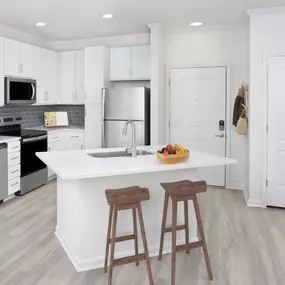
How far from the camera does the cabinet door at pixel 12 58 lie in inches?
182

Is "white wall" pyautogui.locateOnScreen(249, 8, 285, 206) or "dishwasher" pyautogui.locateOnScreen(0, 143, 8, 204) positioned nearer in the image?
"white wall" pyautogui.locateOnScreen(249, 8, 285, 206)

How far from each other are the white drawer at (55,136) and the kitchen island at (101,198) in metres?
2.50

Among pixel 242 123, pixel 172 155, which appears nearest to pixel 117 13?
pixel 242 123

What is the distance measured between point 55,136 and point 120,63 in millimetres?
1686

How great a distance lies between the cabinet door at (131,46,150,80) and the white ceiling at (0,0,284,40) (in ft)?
0.99

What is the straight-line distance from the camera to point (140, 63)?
5.25 m

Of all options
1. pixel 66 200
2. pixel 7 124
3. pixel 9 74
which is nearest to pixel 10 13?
pixel 9 74

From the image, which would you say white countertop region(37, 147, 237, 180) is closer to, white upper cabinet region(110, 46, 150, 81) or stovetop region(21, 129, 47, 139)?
stovetop region(21, 129, 47, 139)

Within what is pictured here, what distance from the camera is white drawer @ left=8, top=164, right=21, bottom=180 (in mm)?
4352

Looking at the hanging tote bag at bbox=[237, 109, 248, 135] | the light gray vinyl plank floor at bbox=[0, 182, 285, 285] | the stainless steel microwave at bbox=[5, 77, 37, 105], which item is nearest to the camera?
the light gray vinyl plank floor at bbox=[0, 182, 285, 285]

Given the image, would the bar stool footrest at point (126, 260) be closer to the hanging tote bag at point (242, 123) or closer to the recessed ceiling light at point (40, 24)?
the hanging tote bag at point (242, 123)

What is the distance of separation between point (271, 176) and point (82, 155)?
2.54 meters

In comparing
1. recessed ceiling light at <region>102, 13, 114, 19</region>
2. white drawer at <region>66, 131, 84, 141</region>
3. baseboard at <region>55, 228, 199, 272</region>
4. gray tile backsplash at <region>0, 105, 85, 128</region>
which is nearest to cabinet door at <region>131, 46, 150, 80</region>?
recessed ceiling light at <region>102, 13, 114, 19</region>

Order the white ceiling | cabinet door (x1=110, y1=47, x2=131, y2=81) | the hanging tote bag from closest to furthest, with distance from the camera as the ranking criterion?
the white ceiling
the hanging tote bag
cabinet door (x1=110, y1=47, x2=131, y2=81)
